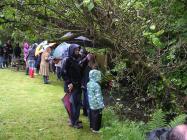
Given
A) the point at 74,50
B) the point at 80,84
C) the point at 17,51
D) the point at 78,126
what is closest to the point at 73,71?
the point at 80,84

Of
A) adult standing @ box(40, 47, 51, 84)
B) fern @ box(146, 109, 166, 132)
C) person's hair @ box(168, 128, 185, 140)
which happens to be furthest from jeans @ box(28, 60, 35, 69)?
person's hair @ box(168, 128, 185, 140)

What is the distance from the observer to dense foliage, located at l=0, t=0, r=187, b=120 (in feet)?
22.4

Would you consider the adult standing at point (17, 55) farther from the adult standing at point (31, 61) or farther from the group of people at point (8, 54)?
the adult standing at point (31, 61)

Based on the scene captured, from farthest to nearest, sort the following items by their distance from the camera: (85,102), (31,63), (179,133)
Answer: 1. (31,63)
2. (85,102)
3. (179,133)

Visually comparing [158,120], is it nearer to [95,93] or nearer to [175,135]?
[95,93]

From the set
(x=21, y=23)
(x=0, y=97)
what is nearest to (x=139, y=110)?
(x=21, y=23)

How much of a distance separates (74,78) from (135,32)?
143 inches

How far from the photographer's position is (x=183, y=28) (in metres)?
7.24

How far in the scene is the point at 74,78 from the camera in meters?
10.2

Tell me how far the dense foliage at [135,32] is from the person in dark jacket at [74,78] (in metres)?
1.99

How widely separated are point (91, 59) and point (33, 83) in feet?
30.2

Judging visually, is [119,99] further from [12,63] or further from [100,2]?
[12,63]

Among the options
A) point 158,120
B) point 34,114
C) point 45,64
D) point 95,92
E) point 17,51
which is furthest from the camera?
point 17,51

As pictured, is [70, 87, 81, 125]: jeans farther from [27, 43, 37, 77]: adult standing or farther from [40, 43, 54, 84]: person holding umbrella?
[27, 43, 37, 77]: adult standing
